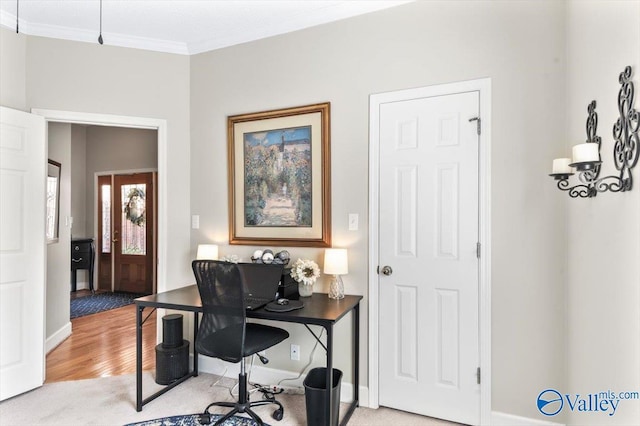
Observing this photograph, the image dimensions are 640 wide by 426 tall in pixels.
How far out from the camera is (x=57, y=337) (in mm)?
3957

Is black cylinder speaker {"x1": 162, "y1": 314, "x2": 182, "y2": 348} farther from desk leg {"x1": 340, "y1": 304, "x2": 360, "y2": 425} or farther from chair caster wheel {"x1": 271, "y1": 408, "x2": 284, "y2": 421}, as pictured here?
desk leg {"x1": 340, "y1": 304, "x2": 360, "y2": 425}

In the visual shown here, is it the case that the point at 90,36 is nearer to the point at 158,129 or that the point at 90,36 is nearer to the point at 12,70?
the point at 12,70

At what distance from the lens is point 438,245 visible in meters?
2.51

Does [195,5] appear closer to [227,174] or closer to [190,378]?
[227,174]

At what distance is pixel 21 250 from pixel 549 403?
3.76m

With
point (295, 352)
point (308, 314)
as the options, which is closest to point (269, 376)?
point (295, 352)

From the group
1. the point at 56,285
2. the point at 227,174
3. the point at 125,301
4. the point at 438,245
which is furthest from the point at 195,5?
the point at 125,301

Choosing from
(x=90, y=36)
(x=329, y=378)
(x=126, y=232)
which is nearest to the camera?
(x=329, y=378)

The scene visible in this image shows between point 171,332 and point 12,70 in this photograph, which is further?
point 171,332

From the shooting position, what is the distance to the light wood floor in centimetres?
327

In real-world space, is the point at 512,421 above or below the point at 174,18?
below

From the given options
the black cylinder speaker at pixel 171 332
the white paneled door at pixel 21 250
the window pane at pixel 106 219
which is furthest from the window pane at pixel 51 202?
the window pane at pixel 106 219

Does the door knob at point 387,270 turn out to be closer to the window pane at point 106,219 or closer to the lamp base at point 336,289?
the lamp base at point 336,289

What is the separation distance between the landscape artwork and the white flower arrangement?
362mm
